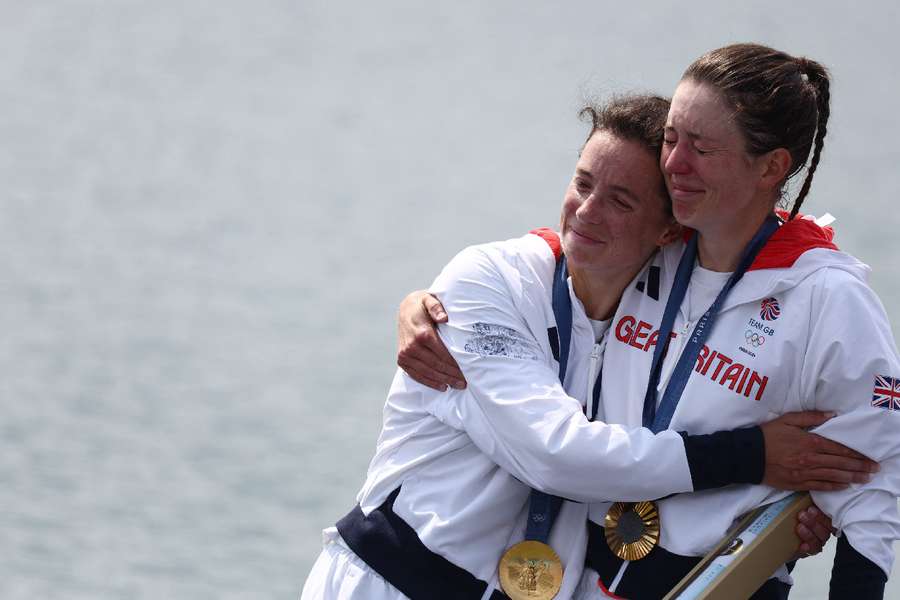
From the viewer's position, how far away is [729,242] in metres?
2.75

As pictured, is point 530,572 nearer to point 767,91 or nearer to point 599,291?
point 599,291

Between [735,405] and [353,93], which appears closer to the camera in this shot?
[735,405]

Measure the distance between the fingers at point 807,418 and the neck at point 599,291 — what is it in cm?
41

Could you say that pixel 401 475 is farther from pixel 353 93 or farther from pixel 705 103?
pixel 353 93

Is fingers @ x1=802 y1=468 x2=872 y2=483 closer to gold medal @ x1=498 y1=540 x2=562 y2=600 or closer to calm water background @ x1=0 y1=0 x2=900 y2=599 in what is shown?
gold medal @ x1=498 y1=540 x2=562 y2=600

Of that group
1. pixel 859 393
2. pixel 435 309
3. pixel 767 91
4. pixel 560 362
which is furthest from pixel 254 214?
pixel 859 393

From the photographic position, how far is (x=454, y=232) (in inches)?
351

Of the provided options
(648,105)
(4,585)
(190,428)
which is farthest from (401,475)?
(190,428)

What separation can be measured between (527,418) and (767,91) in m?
0.71

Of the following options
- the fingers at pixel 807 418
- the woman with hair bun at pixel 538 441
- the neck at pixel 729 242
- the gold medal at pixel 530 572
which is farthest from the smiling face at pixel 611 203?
the gold medal at pixel 530 572

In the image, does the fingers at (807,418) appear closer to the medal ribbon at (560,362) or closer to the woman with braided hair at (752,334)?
the woman with braided hair at (752,334)

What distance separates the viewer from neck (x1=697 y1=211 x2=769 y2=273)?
2.74m

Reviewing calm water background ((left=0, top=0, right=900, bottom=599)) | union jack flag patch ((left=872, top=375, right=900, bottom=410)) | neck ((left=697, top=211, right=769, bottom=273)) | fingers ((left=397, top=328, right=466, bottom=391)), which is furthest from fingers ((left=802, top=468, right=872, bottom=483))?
calm water background ((left=0, top=0, right=900, bottom=599))

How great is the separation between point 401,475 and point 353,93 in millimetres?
7698
